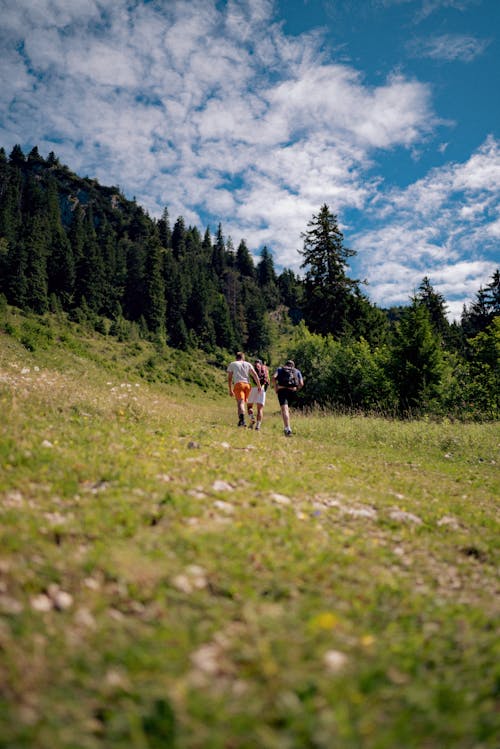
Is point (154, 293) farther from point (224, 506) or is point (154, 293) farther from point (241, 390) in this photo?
point (224, 506)

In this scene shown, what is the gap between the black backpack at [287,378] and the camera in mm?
14734

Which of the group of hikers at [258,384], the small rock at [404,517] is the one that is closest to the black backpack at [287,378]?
the group of hikers at [258,384]

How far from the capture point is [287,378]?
14750mm

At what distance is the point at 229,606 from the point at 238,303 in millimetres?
108339

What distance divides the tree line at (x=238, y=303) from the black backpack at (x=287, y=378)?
490 inches

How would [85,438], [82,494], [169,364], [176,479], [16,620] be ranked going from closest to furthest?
1. [16,620]
2. [82,494]
3. [176,479]
4. [85,438]
5. [169,364]

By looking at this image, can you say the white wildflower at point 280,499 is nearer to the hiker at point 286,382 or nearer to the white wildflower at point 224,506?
the white wildflower at point 224,506

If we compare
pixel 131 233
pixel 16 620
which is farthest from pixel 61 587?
pixel 131 233

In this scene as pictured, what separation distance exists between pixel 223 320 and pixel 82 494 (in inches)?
3295

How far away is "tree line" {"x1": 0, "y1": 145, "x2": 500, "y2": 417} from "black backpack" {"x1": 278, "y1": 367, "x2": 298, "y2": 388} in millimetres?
12456

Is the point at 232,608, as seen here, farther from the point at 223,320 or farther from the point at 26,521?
the point at 223,320

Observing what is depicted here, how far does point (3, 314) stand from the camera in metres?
50.7

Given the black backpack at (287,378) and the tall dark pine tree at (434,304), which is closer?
the black backpack at (287,378)

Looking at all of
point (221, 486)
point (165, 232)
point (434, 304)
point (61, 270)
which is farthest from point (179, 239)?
point (221, 486)
